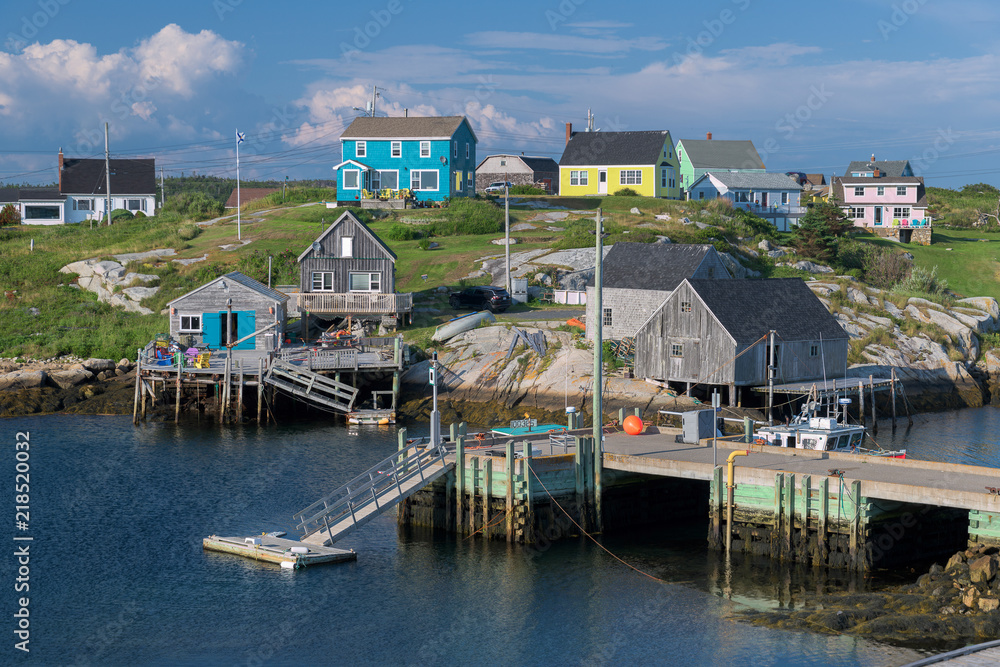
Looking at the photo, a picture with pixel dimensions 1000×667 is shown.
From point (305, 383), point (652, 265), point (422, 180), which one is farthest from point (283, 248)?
point (652, 265)

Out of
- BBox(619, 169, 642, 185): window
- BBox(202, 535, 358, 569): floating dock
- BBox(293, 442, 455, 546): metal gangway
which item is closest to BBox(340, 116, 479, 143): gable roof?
BBox(619, 169, 642, 185): window

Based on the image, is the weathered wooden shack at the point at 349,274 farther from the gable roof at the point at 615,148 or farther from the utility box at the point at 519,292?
the gable roof at the point at 615,148

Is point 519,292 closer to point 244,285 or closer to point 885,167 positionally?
point 244,285

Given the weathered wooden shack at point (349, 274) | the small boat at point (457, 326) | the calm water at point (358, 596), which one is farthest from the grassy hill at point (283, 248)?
the calm water at point (358, 596)

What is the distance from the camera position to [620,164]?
330 ft

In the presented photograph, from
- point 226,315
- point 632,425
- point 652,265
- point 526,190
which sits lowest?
point 632,425

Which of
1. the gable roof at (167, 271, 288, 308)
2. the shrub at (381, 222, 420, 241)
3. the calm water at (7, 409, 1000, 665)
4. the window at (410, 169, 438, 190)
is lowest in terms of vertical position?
the calm water at (7, 409, 1000, 665)

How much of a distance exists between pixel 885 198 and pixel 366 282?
6354cm

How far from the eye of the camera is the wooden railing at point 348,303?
6122cm

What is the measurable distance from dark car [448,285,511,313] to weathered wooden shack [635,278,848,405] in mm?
14432

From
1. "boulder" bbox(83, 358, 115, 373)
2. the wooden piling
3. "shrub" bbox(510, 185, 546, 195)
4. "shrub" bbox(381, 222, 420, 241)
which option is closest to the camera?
the wooden piling

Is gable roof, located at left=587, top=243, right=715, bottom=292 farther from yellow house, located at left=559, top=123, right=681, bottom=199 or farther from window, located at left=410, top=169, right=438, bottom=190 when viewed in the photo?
yellow house, located at left=559, top=123, right=681, bottom=199

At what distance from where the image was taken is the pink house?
103 m

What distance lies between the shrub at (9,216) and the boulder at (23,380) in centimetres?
4677
